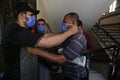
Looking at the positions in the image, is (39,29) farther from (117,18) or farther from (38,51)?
(117,18)

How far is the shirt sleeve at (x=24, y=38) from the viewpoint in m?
1.68

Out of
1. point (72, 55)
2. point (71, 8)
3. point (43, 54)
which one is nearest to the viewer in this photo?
point (43, 54)

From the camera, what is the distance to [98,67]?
5.61 metres

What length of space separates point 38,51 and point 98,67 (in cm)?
407

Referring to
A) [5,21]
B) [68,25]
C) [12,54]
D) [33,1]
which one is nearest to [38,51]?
[12,54]

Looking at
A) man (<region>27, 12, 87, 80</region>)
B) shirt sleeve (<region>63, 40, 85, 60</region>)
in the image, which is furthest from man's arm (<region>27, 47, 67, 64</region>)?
shirt sleeve (<region>63, 40, 85, 60</region>)

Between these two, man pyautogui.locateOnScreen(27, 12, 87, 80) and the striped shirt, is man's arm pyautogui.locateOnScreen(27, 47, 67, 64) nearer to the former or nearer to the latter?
man pyautogui.locateOnScreen(27, 12, 87, 80)

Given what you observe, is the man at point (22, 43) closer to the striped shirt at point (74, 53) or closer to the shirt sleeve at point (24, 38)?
the shirt sleeve at point (24, 38)

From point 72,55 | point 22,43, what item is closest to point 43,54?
point 22,43

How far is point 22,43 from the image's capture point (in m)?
1.71

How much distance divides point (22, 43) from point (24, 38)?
0.16 ft

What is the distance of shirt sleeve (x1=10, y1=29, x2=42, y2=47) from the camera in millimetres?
1683

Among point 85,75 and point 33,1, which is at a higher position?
point 33,1

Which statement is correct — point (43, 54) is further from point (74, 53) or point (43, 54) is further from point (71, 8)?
point (71, 8)
